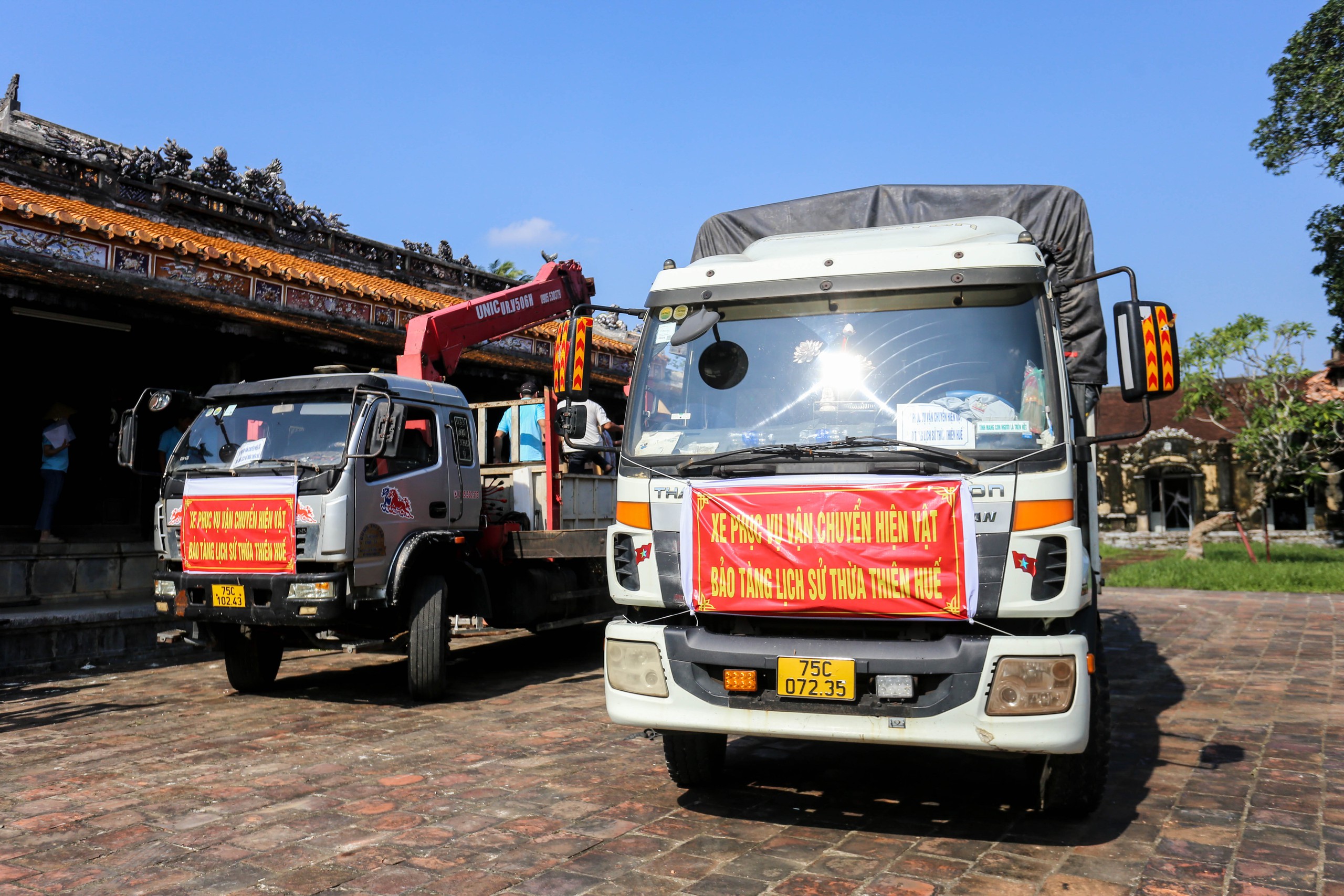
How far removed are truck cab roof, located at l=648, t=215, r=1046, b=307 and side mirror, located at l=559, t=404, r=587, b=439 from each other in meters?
0.71

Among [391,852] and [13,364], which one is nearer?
[391,852]

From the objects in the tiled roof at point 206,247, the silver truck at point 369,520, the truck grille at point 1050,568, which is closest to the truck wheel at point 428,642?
the silver truck at point 369,520

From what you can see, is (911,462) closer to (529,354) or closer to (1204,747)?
(1204,747)

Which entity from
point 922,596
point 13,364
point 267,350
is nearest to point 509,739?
point 922,596

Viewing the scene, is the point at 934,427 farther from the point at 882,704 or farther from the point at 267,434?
the point at 267,434

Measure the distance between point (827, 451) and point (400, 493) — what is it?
4.40 meters

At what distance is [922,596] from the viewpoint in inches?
154

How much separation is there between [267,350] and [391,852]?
880 cm

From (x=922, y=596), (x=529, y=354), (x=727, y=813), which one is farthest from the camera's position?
(x=529, y=354)

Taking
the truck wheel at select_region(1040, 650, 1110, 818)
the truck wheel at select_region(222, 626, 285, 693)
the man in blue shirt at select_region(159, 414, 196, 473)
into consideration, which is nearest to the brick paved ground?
the truck wheel at select_region(1040, 650, 1110, 818)

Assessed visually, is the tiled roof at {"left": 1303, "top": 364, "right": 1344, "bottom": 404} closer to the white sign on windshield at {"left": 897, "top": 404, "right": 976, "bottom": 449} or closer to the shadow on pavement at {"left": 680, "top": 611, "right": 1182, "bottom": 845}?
the shadow on pavement at {"left": 680, "top": 611, "right": 1182, "bottom": 845}

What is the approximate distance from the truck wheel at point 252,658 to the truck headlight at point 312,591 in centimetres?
109

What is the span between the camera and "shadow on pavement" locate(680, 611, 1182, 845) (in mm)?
4414

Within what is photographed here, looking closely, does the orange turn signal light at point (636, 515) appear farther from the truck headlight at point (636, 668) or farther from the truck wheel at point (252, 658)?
the truck wheel at point (252, 658)
